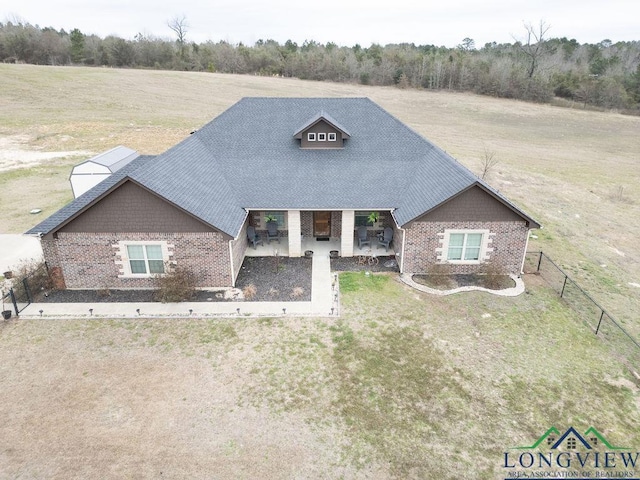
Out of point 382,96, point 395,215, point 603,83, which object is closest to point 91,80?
point 382,96

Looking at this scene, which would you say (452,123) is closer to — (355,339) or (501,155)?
(501,155)

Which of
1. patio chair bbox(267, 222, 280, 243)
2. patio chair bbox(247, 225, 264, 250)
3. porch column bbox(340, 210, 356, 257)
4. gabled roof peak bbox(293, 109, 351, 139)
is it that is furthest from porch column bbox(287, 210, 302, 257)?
gabled roof peak bbox(293, 109, 351, 139)

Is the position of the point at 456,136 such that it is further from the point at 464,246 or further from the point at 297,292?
the point at 297,292

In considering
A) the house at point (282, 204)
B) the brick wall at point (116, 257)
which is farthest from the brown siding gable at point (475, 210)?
the brick wall at point (116, 257)

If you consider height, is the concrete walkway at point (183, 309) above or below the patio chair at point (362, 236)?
below

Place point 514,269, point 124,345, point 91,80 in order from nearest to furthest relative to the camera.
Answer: point 124,345 → point 514,269 → point 91,80

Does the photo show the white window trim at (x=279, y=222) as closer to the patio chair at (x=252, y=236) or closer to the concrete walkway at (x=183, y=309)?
the patio chair at (x=252, y=236)

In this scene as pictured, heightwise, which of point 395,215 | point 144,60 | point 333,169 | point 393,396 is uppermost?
point 144,60

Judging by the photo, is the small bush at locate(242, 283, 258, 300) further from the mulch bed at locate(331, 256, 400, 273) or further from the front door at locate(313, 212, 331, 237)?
the front door at locate(313, 212, 331, 237)

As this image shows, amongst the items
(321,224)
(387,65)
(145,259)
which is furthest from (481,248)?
(387,65)
